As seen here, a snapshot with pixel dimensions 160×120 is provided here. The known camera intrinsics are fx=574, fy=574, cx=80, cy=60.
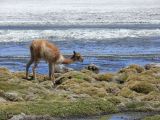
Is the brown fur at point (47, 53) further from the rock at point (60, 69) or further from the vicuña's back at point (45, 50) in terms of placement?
the rock at point (60, 69)

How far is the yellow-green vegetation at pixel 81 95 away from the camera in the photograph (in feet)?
49.2

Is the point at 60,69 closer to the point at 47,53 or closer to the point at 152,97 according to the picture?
the point at 47,53

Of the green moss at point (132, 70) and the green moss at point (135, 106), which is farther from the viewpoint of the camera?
the green moss at point (132, 70)

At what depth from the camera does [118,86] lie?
19562 mm

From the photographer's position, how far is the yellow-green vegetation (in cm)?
1500

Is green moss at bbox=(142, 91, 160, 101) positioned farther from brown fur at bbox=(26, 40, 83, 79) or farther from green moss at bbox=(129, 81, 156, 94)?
brown fur at bbox=(26, 40, 83, 79)

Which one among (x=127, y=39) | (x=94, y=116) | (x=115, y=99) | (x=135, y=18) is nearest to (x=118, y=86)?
(x=115, y=99)

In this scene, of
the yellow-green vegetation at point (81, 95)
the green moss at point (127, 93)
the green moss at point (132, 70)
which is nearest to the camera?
the yellow-green vegetation at point (81, 95)

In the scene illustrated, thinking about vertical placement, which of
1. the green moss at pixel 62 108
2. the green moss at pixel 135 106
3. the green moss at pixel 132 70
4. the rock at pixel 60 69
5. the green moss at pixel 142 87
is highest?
the green moss at pixel 62 108

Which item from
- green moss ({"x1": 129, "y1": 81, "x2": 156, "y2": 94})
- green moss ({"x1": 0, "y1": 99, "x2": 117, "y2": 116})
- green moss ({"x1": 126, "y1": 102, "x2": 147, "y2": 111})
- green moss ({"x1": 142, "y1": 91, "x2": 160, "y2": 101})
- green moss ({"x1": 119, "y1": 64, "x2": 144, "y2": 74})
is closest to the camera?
green moss ({"x1": 0, "y1": 99, "x2": 117, "y2": 116})

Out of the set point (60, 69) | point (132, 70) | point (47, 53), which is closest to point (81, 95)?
point (47, 53)

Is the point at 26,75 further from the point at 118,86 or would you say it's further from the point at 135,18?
the point at 135,18

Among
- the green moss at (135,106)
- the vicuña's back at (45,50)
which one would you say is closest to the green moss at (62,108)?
the green moss at (135,106)

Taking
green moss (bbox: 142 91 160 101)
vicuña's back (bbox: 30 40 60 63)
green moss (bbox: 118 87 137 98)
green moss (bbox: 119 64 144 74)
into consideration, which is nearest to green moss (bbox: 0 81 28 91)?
green moss (bbox: 118 87 137 98)
